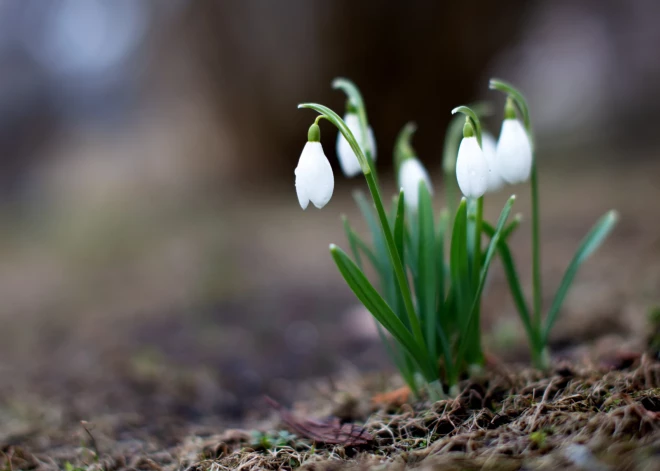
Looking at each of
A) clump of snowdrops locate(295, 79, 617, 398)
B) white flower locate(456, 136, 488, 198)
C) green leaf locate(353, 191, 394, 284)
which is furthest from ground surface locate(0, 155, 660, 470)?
white flower locate(456, 136, 488, 198)

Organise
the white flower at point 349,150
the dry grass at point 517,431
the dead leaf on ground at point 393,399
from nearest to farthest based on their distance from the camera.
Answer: the dry grass at point 517,431
the white flower at point 349,150
the dead leaf on ground at point 393,399

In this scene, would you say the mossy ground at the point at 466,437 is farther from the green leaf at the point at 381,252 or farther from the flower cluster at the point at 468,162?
the flower cluster at the point at 468,162

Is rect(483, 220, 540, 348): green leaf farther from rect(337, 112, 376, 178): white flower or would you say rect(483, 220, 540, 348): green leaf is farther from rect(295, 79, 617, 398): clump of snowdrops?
rect(337, 112, 376, 178): white flower

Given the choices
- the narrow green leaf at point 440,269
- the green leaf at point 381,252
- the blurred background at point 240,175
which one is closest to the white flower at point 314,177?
the green leaf at point 381,252

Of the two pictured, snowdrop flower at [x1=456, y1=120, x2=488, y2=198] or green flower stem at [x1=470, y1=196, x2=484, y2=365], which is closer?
snowdrop flower at [x1=456, y1=120, x2=488, y2=198]

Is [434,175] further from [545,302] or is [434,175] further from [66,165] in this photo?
[66,165]
